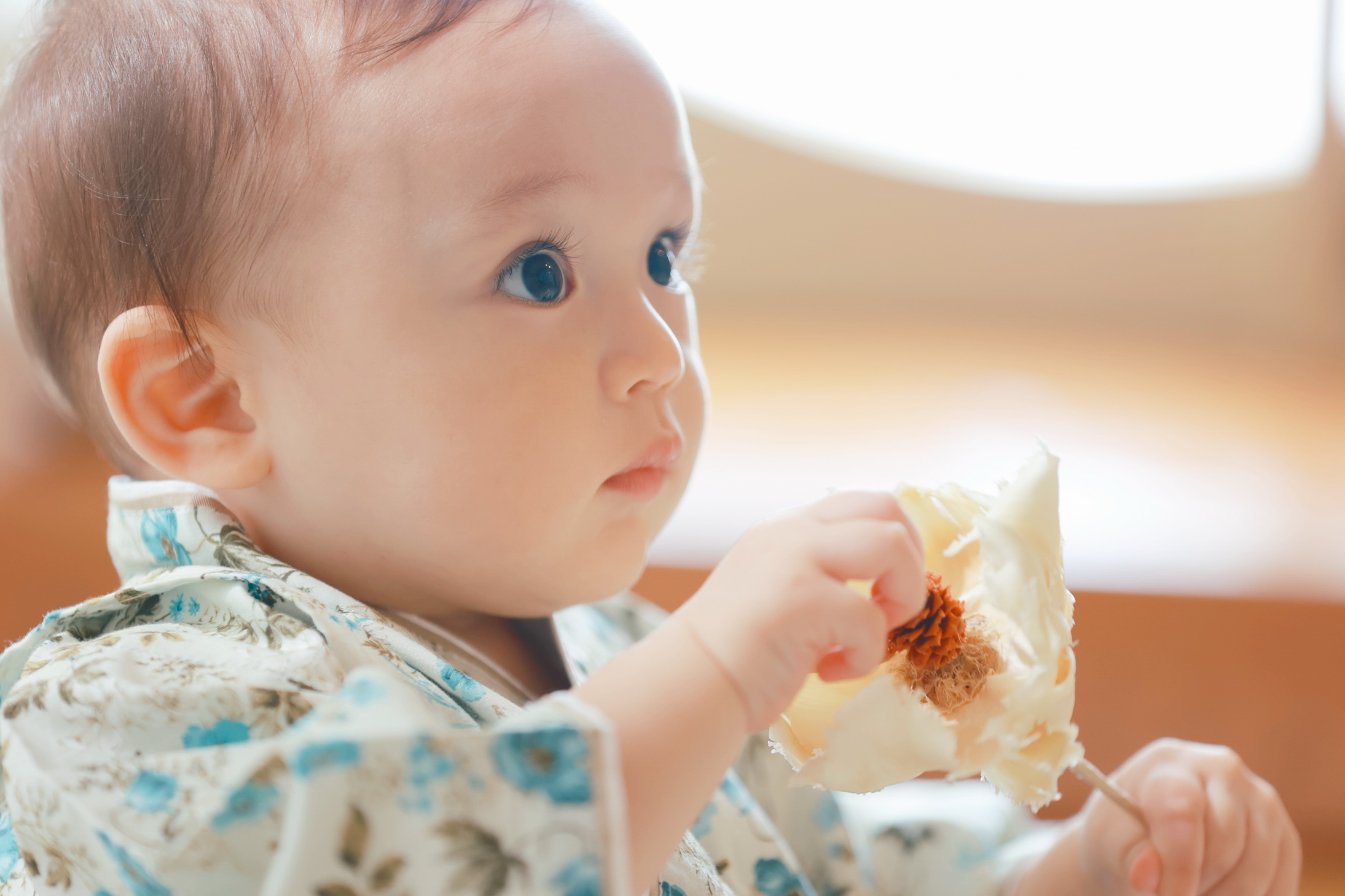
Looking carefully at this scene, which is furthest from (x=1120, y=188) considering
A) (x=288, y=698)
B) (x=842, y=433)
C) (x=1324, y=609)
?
(x=288, y=698)

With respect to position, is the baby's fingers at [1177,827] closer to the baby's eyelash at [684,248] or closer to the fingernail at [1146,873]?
the fingernail at [1146,873]

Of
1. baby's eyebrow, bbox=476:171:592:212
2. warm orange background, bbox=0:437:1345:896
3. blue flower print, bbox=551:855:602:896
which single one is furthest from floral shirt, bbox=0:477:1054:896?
warm orange background, bbox=0:437:1345:896

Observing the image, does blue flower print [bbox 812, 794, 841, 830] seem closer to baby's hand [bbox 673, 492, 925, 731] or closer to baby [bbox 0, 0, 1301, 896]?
baby [bbox 0, 0, 1301, 896]

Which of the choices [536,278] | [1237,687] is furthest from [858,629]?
[1237,687]

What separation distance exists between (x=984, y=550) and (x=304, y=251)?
1.13 feet

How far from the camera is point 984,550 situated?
1.45 feet

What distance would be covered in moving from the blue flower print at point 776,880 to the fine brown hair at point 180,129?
462 millimetres

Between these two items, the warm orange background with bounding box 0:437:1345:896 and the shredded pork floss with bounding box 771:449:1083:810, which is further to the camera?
the warm orange background with bounding box 0:437:1345:896

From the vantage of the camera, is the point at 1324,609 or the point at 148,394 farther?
the point at 1324,609

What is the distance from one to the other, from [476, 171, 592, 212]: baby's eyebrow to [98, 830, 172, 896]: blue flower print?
0.31m

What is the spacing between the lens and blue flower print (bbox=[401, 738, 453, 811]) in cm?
35

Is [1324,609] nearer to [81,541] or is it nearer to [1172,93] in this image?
[81,541]

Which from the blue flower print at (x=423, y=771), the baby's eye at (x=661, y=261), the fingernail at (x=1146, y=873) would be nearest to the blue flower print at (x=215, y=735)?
the blue flower print at (x=423, y=771)

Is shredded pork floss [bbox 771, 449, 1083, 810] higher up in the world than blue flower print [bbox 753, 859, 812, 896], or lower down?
higher up
